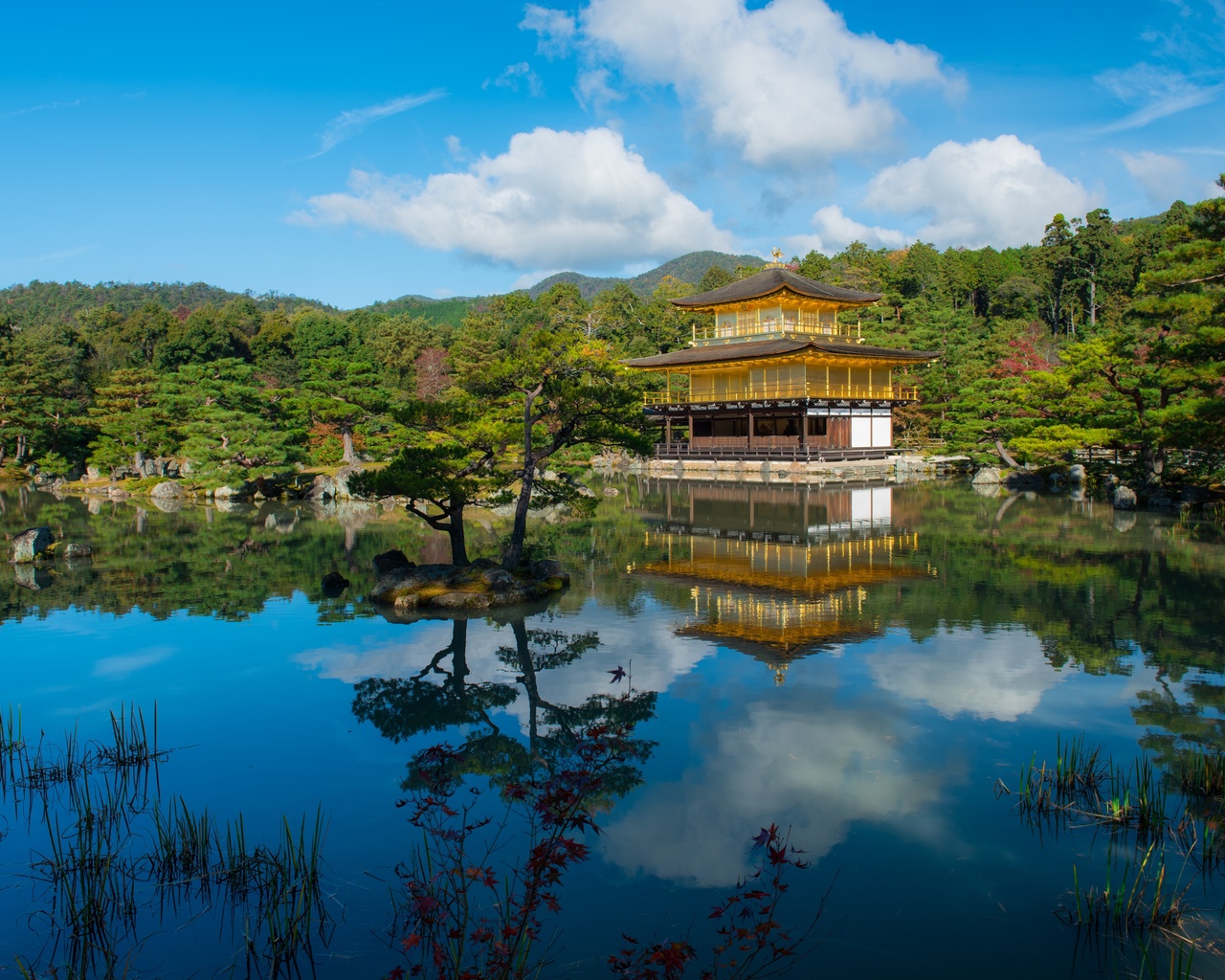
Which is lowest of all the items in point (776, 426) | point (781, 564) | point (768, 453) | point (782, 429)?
point (781, 564)

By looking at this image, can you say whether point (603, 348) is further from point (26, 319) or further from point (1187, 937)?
point (26, 319)

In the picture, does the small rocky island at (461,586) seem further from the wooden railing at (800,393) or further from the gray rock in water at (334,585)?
the wooden railing at (800,393)

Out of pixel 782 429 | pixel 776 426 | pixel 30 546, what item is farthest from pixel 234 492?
pixel 782 429

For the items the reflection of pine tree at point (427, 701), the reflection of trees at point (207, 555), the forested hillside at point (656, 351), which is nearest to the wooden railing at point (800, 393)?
the forested hillside at point (656, 351)

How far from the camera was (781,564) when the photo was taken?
51.8ft

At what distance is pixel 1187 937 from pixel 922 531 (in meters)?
→ 15.4

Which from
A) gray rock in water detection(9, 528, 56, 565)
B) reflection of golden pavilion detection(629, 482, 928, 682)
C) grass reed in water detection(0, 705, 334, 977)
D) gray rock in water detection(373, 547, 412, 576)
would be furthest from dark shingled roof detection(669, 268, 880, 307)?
grass reed in water detection(0, 705, 334, 977)

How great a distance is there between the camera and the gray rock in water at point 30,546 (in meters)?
17.5

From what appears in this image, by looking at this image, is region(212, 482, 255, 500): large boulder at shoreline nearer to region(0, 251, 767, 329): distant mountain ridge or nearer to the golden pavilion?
the golden pavilion

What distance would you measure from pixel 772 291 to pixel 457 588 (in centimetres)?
2677

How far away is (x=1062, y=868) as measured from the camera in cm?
531

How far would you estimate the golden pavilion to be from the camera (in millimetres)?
34375

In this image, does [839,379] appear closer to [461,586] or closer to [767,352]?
[767,352]

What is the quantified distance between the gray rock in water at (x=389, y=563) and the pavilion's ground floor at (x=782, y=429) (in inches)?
841
